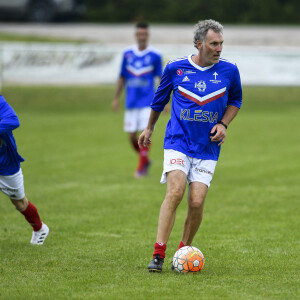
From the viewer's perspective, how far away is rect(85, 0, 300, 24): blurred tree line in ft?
121

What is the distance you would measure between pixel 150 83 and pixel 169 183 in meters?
7.02

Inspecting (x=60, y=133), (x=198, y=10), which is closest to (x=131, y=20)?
(x=198, y=10)

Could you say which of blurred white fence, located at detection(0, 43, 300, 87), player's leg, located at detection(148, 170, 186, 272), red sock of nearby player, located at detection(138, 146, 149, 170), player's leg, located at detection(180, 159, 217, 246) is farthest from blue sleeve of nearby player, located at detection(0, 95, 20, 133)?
blurred white fence, located at detection(0, 43, 300, 87)

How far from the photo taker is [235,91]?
267 inches

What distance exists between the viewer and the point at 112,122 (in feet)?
69.2

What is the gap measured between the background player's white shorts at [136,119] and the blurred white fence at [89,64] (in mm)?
10945

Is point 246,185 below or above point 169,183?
below

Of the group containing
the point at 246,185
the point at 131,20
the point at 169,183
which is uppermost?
the point at 169,183

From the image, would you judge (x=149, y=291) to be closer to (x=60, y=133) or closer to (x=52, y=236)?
(x=52, y=236)

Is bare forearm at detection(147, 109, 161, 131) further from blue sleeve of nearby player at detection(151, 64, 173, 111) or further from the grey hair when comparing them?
the grey hair

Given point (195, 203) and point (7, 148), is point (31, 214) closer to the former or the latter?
point (7, 148)

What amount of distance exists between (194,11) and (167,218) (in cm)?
3200

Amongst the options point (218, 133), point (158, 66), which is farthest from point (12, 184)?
point (158, 66)

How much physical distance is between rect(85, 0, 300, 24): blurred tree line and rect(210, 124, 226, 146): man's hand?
3045 centimetres
